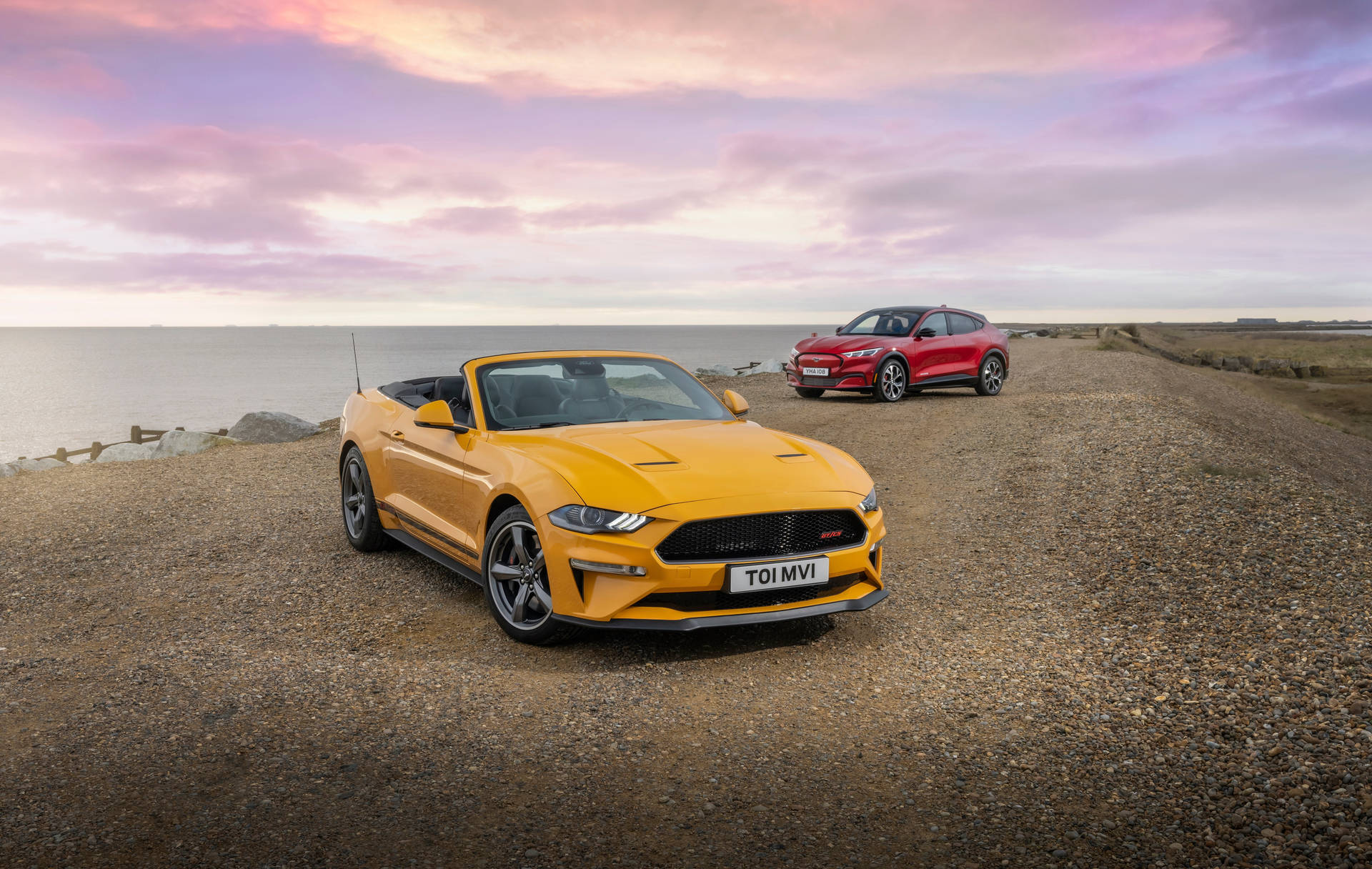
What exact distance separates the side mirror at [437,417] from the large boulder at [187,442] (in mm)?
11635

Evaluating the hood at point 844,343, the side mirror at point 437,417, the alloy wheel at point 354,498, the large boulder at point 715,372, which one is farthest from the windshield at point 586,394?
the large boulder at point 715,372

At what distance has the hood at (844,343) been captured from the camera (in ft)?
54.1

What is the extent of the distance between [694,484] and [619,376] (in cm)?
193

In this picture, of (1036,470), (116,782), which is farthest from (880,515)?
(1036,470)

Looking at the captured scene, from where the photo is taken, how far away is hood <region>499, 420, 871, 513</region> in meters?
4.59

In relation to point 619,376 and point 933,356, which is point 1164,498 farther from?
point 933,356

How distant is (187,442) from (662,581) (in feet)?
45.9

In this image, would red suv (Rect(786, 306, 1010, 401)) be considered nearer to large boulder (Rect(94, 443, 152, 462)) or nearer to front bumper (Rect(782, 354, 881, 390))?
front bumper (Rect(782, 354, 881, 390))

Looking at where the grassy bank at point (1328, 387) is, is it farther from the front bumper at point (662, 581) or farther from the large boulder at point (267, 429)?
the large boulder at point (267, 429)

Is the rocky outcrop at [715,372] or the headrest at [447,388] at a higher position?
the headrest at [447,388]

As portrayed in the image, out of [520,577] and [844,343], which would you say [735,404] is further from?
[844,343]

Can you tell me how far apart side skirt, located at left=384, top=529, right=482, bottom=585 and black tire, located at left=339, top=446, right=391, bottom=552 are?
A: 241 mm

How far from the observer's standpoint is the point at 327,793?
3453mm

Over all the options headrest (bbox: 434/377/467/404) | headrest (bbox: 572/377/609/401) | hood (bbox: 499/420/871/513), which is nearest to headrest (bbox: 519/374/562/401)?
headrest (bbox: 572/377/609/401)
